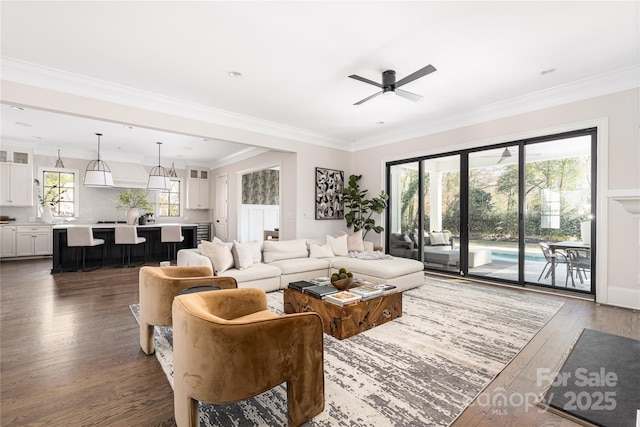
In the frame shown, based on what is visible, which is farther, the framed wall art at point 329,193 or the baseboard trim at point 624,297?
the framed wall art at point 329,193

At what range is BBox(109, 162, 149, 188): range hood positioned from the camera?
8.21 metres

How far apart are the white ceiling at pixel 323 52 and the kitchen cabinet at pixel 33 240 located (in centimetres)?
337

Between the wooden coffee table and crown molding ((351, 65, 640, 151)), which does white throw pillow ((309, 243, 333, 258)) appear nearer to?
the wooden coffee table

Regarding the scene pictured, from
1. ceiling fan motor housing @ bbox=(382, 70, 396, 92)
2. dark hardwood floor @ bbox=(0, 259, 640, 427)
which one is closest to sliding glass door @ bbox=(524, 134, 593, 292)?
dark hardwood floor @ bbox=(0, 259, 640, 427)

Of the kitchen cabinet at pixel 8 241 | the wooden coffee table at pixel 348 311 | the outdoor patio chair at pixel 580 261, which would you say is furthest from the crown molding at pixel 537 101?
the kitchen cabinet at pixel 8 241

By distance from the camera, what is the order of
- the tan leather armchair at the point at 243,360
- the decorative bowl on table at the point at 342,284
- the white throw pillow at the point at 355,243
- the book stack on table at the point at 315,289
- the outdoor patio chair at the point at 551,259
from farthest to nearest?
the white throw pillow at the point at 355,243, the outdoor patio chair at the point at 551,259, the decorative bowl on table at the point at 342,284, the book stack on table at the point at 315,289, the tan leather armchair at the point at 243,360

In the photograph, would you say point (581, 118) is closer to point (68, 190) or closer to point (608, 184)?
point (608, 184)

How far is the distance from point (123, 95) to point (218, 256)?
261 centimetres

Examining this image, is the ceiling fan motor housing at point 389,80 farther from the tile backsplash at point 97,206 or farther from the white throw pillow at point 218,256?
the tile backsplash at point 97,206

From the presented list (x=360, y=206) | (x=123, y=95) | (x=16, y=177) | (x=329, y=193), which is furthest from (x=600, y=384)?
(x=16, y=177)

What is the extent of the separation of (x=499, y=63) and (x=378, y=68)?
139 cm

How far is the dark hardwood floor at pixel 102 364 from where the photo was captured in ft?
5.55

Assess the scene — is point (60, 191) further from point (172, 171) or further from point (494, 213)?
point (494, 213)

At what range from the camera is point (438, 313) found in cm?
339
